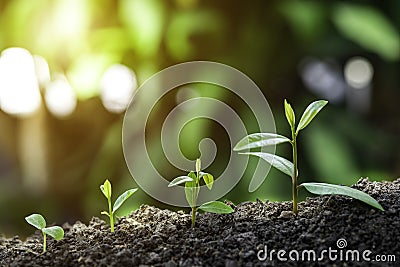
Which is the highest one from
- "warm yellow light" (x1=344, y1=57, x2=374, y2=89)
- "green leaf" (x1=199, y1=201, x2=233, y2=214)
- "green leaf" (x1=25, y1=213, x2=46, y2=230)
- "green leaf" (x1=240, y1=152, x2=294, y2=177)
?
"warm yellow light" (x1=344, y1=57, x2=374, y2=89)

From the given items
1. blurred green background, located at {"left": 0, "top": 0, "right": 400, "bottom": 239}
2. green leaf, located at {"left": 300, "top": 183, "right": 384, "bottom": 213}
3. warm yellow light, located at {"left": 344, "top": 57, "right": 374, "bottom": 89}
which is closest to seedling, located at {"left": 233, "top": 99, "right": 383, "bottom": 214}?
green leaf, located at {"left": 300, "top": 183, "right": 384, "bottom": 213}

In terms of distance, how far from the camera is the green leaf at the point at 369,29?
4.35 feet

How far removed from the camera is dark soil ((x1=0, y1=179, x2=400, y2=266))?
0.41m

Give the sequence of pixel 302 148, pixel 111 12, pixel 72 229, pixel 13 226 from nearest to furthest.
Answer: pixel 72 229 < pixel 302 148 < pixel 111 12 < pixel 13 226

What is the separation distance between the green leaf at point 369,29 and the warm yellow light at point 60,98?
68cm

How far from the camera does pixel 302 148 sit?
142 centimetres

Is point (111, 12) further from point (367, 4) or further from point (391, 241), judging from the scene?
point (391, 241)

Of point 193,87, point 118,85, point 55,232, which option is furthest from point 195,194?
point 118,85

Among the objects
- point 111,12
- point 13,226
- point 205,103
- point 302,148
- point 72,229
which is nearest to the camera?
point 72,229

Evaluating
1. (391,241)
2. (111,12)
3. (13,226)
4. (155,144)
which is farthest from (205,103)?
(391,241)

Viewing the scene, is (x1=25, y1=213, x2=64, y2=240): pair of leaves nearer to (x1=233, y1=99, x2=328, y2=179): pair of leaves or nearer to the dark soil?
the dark soil

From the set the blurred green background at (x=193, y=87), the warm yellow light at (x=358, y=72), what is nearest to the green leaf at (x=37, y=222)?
the blurred green background at (x=193, y=87)

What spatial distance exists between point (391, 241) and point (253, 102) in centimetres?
104

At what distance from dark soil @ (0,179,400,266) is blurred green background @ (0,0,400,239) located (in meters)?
0.73
